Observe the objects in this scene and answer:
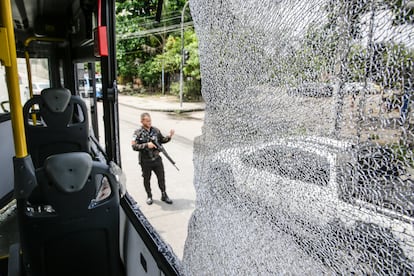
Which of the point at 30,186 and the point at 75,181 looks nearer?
the point at 30,186

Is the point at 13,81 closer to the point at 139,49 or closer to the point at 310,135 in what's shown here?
the point at 310,135

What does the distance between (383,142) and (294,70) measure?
0.18 meters

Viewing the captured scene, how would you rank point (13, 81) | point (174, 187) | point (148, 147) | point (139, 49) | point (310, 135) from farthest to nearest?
point (139, 49), point (148, 147), point (174, 187), point (13, 81), point (310, 135)

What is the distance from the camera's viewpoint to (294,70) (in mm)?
488

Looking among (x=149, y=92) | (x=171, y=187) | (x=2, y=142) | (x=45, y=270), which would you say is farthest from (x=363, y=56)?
(x=149, y=92)

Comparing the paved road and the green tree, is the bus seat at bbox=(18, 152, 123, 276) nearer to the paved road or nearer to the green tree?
the paved road

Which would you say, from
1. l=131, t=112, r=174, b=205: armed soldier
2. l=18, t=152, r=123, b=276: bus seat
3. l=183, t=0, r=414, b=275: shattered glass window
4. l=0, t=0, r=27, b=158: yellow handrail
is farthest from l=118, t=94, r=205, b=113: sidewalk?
l=183, t=0, r=414, b=275: shattered glass window

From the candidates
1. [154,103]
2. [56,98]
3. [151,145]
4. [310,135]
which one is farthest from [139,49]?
[310,135]

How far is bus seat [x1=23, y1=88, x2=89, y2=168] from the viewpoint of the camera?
8.81ft

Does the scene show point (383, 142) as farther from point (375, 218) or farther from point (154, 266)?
point (154, 266)

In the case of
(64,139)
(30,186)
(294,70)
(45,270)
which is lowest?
(45,270)

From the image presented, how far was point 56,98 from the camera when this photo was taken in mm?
2686

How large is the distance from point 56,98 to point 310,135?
2.69 metres

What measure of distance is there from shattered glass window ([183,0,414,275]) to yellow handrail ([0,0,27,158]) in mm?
772
